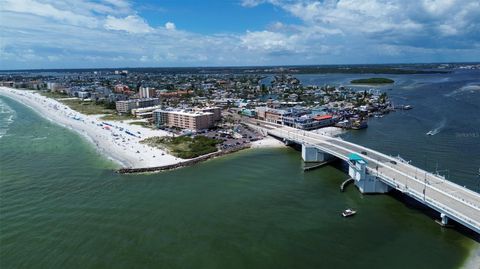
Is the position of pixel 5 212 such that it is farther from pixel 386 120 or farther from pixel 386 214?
pixel 386 120

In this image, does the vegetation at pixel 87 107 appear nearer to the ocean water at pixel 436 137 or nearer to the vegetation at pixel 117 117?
the vegetation at pixel 117 117

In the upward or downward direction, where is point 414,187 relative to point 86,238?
upward

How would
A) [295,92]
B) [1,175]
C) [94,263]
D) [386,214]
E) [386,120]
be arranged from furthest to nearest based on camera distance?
[295,92]
[386,120]
[1,175]
[386,214]
[94,263]

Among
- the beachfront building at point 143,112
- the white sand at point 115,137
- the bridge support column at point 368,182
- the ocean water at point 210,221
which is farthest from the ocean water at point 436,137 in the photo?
the beachfront building at point 143,112

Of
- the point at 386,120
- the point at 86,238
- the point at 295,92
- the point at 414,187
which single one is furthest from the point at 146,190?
the point at 295,92

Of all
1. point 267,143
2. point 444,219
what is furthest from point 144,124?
point 444,219

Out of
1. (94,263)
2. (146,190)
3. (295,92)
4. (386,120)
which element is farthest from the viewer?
(295,92)

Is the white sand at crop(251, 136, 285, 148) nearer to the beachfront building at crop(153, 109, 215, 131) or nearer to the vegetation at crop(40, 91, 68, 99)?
the beachfront building at crop(153, 109, 215, 131)

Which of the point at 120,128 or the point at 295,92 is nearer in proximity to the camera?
the point at 120,128
